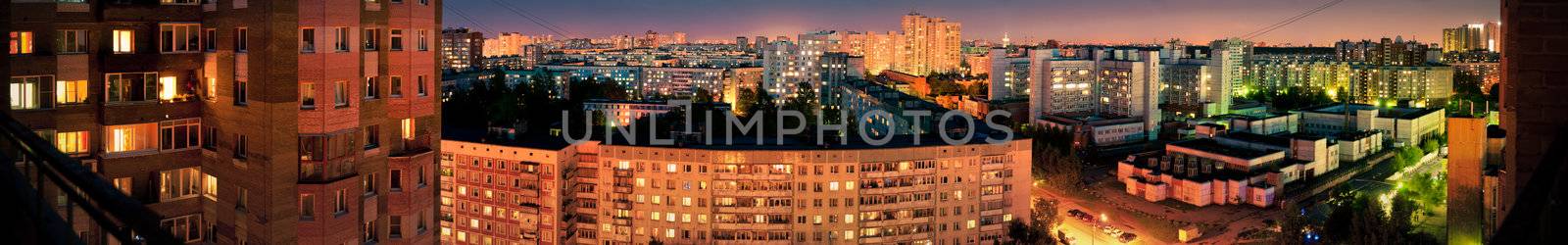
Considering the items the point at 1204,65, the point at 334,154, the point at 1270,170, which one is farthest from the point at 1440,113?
the point at 334,154

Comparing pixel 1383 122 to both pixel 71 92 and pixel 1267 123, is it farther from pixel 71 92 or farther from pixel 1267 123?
pixel 71 92

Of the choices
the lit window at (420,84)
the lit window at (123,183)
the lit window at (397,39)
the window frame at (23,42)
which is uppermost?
the lit window at (397,39)

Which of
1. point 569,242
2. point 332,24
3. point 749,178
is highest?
point 332,24

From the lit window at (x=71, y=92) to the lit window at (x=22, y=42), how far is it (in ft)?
0.42

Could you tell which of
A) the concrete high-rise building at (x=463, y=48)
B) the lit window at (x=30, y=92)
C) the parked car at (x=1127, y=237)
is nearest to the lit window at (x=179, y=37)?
the lit window at (x=30, y=92)

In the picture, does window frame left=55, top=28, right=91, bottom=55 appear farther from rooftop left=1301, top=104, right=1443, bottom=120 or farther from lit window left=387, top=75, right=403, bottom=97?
rooftop left=1301, top=104, right=1443, bottom=120

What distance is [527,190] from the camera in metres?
10.1

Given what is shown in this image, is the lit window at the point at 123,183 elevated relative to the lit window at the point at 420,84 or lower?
lower

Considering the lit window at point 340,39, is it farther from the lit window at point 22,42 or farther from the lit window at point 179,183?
the lit window at point 22,42

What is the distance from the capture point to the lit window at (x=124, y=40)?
11.0ft

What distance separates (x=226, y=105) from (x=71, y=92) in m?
0.43

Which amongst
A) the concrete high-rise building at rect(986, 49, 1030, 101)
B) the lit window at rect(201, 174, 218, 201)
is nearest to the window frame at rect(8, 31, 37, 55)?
the lit window at rect(201, 174, 218, 201)

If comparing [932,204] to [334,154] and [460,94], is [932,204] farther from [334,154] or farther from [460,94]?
[460,94]

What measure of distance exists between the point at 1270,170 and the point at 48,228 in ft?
56.3
